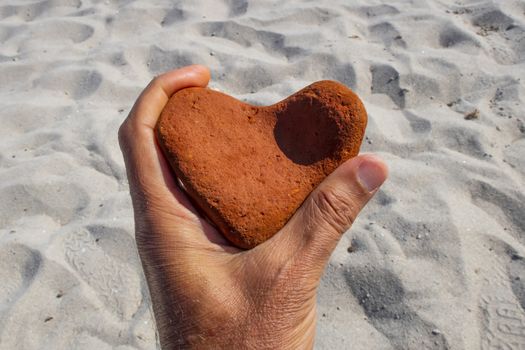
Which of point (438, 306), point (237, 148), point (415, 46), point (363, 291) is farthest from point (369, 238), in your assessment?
point (415, 46)

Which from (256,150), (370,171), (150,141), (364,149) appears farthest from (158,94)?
(364,149)

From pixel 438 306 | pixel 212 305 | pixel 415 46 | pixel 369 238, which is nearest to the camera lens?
pixel 212 305

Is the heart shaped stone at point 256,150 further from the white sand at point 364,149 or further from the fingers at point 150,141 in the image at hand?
the white sand at point 364,149

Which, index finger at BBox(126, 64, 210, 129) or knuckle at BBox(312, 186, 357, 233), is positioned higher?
index finger at BBox(126, 64, 210, 129)

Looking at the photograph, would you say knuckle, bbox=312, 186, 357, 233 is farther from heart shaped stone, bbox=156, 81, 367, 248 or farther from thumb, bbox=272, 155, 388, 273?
heart shaped stone, bbox=156, 81, 367, 248

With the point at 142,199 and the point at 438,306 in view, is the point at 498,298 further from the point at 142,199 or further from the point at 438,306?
the point at 142,199

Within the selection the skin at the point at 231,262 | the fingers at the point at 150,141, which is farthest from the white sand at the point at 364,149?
the fingers at the point at 150,141

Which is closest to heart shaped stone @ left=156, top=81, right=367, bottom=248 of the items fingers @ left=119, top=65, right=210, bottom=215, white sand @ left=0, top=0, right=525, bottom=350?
fingers @ left=119, top=65, right=210, bottom=215
